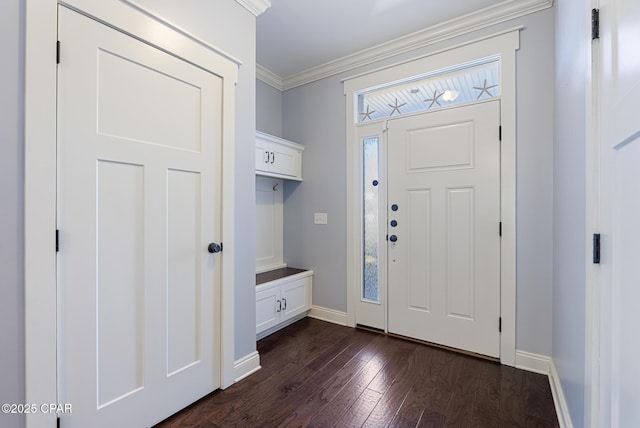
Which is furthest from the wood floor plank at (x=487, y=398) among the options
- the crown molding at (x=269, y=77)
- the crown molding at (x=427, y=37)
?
the crown molding at (x=269, y=77)

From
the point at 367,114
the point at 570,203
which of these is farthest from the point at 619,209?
the point at 367,114

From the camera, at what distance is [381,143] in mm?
2773

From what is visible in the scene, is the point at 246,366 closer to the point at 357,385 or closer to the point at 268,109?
the point at 357,385

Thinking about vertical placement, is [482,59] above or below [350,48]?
below

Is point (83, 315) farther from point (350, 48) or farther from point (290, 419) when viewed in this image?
point (350, 48)

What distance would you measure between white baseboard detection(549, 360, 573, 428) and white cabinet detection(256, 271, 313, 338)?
6.84ft

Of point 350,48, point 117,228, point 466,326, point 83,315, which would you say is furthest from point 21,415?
point 350,48

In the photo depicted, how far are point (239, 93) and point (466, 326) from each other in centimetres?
251

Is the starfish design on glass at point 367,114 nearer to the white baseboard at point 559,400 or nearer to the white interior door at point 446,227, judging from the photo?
the white interior door at point 446,227

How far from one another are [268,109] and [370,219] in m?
1.70

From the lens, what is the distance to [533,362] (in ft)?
6.88

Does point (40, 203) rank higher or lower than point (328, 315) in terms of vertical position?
higher

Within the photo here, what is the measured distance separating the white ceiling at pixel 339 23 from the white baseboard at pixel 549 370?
259cm

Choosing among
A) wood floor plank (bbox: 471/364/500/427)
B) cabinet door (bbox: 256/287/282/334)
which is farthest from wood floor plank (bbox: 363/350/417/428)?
cabinet door (bbox: 256/287/282/334)
